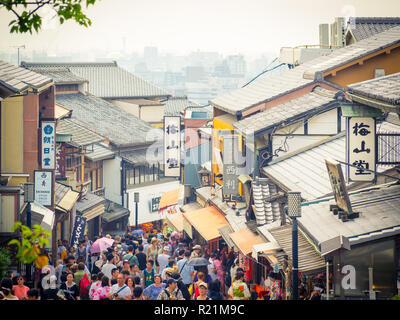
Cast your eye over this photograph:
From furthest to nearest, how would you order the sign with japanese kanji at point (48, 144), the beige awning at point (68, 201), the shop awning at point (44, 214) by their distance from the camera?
1. the beige awning at point (68, 201)
2. the sign with japanese kanji at point (48, 144)
3. the shop awning at point (44, 214)

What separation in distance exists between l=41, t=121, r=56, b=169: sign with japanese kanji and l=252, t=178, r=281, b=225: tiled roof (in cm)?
725

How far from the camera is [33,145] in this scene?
870 inches

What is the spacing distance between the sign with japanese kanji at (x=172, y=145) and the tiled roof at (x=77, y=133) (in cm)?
386

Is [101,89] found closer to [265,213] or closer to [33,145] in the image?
[33,145]

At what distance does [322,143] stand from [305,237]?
7.48 metres

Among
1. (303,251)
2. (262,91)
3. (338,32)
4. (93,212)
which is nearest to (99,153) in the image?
(93,212)

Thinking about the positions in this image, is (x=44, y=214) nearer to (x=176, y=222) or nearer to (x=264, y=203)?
(x=264, y=203)

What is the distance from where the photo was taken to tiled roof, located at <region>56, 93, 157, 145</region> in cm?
4191

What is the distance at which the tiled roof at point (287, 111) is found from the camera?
1988 centimetres

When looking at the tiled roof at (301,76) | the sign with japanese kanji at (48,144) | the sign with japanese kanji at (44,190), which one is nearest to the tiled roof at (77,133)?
the tiled roof at (301,76)

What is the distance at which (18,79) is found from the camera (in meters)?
20.4

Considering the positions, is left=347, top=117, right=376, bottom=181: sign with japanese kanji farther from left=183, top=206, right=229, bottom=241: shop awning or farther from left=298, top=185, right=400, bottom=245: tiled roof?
left=183, top=206, right=229, bottom=241: shop awning

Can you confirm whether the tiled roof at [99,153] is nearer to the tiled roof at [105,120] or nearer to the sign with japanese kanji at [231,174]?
the tiled roof at [105,120]
